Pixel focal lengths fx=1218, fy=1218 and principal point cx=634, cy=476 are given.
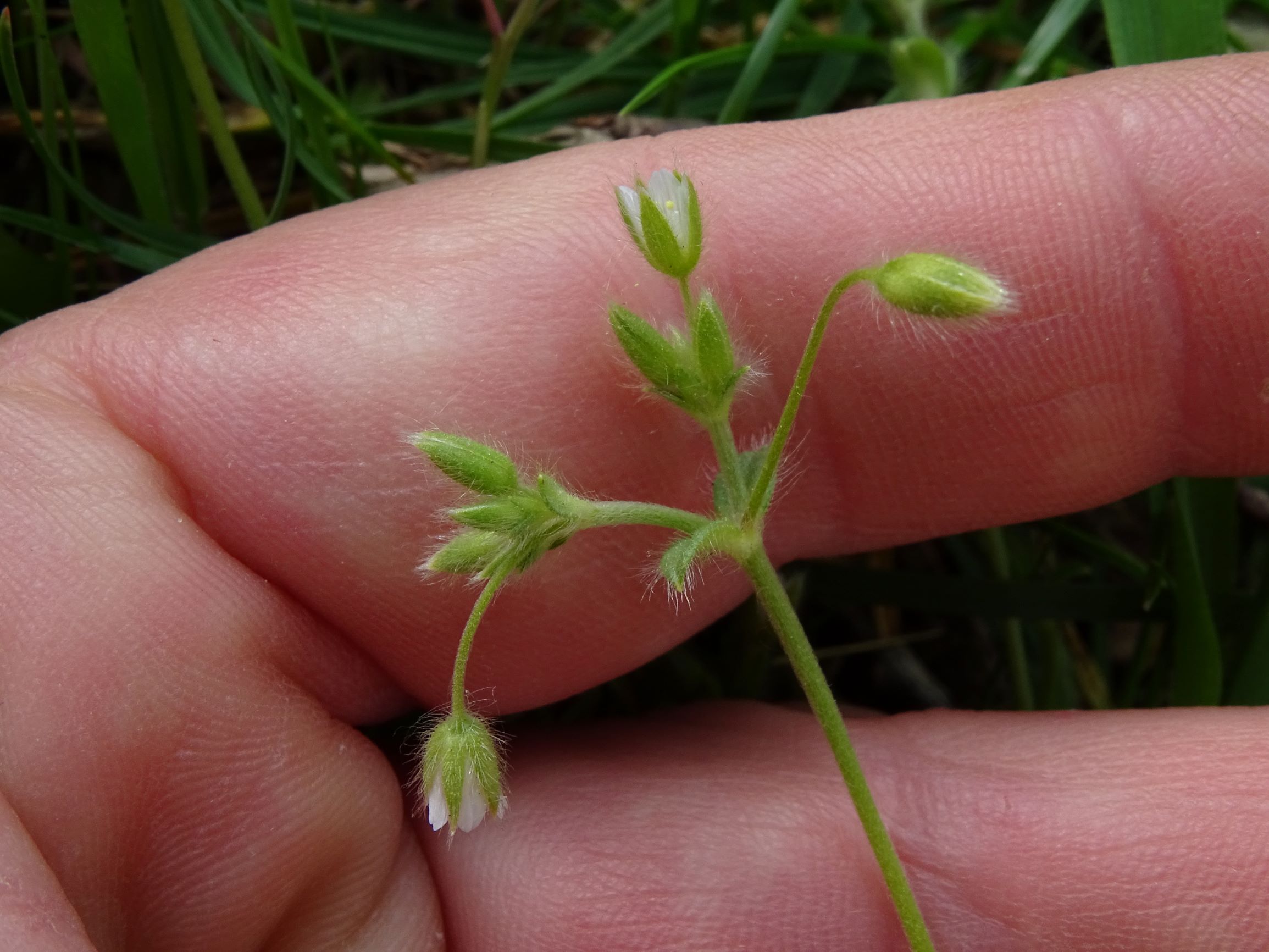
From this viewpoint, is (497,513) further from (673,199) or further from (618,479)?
(673,199)

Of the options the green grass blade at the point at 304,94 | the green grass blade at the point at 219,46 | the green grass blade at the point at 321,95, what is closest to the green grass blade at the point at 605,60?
the green grass blade at the point at 321,95

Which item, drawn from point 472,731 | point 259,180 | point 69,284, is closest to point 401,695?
point 472,731

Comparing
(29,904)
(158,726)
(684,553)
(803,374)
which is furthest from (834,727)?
(29,904)

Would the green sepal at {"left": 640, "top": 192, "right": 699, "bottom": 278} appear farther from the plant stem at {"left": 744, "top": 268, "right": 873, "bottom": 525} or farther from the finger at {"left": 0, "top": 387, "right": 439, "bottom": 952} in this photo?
the finger at {"left": 0, "top": 387, "right": 439, "bottom": 952}

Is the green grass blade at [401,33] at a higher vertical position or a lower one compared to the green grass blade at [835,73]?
higher

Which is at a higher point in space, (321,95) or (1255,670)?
(321,95)

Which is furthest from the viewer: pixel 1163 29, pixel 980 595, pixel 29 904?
pixel 980 595

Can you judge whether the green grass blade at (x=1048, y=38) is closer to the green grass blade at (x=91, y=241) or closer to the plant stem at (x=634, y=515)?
the plant stem at (x=634, y=515)

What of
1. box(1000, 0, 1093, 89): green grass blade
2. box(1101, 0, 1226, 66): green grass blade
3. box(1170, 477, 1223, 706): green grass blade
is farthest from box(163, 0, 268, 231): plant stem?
box(1170, 477, 1223, 706): green grass blade
